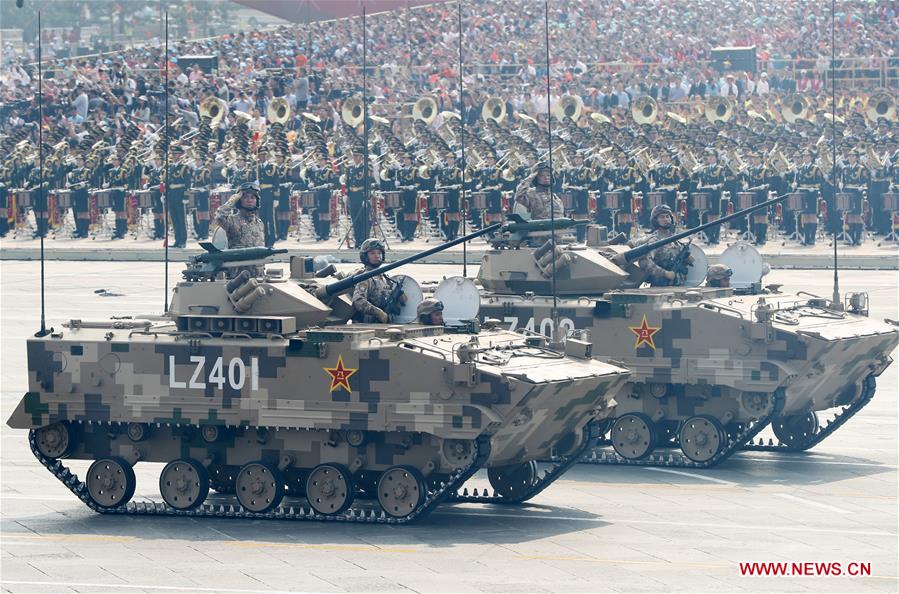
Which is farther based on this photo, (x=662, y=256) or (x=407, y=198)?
(x=407, y=198)

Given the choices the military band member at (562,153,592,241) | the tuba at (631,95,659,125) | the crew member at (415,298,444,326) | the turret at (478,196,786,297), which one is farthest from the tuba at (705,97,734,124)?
the crew member at (415,298,444,326)

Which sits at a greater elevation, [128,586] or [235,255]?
[235,255]

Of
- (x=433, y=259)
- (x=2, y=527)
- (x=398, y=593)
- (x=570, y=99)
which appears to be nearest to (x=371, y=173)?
(x=433, y=259)

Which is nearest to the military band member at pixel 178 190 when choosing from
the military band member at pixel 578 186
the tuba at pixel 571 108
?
the military band member at pixel 578 186

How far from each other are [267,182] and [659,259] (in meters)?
23.5

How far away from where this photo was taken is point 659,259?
27.6 meters

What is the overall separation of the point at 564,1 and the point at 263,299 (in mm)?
57710

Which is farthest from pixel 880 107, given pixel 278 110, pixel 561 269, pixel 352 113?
pixel 561 269

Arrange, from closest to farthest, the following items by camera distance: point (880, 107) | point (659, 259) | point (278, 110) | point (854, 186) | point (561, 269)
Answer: point (561, 269) → point (659, 259) → point (854, 186) → point (880, 107) → point (278, 110)

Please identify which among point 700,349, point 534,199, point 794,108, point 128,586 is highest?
point 794,108

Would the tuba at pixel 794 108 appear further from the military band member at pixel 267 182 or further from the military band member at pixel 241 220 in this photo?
the military band member at pixel 241 220

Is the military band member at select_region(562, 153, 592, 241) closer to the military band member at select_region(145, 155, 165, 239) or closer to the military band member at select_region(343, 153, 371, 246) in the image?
the military band member at select_region(343, 153, 371, 246)

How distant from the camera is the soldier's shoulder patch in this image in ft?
84.2

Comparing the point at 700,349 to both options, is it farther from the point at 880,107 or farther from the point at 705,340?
the point at 880,107
